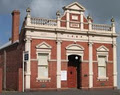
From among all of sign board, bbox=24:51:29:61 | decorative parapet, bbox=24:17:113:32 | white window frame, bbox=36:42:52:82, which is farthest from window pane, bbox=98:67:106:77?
sign board, bbox=24:51:29:61

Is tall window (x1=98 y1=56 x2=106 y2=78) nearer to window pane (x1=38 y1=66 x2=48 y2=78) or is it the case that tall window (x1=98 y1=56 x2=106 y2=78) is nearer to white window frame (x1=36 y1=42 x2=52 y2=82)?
white window frame (x1=36 y1=42 x2=52 y2=82)

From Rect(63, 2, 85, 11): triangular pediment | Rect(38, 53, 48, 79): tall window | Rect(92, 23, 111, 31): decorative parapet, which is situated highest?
Rect(63, 2, 85, 11): triangular pediment

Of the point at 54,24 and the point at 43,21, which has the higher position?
the point at 43,21

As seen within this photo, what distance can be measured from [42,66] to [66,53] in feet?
9.84

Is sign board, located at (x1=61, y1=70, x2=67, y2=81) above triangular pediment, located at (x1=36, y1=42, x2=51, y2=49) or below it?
below

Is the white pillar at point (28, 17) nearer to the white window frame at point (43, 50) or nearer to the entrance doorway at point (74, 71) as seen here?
the white window frame at point (43, 50)

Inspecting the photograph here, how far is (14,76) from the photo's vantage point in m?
34.4

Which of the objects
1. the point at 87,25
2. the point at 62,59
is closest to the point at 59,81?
the point at 62,59

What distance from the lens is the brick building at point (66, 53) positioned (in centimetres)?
2953

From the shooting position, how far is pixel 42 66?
30125 millimetres

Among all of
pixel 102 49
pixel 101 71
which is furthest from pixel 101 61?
pixel 102 49

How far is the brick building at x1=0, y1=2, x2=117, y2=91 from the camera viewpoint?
29531 millimetres

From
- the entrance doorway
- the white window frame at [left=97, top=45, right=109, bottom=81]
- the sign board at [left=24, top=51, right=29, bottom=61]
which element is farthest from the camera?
the white window frame at [left=97, top=45, right=109, bottom=81]

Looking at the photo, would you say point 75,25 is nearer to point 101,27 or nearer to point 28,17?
point 101,27
